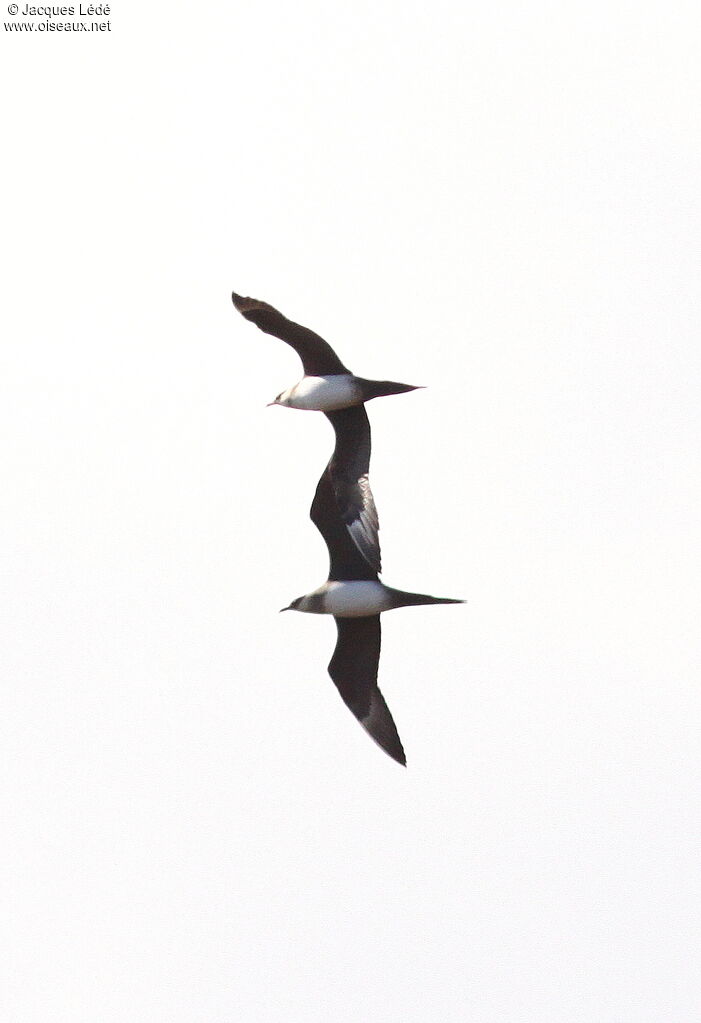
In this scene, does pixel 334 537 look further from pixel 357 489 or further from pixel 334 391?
pixel 334 391

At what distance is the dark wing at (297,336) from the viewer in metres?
23.3

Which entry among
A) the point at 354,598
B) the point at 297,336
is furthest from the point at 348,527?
the point at 297,336

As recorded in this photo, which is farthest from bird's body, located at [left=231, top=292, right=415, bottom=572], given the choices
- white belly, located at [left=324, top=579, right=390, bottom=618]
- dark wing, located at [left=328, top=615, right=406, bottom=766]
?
dark wing, located at [left=328, top=615, right=406, bottom=766]

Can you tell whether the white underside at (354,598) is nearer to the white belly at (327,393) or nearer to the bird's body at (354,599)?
the bird's body at (354,599)

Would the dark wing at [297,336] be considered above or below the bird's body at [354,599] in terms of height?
above

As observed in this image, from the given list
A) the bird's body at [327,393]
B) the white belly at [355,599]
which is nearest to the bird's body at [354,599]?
the white belly at [355,599]

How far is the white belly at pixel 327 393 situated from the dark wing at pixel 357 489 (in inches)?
6.6

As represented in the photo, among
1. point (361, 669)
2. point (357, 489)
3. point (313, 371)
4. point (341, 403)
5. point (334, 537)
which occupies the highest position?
point (313, 371)

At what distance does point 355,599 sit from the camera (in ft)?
76.4

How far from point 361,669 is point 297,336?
3.49 m

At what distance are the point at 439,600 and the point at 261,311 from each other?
3.64m

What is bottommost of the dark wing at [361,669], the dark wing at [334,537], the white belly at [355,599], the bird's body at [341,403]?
the dark wing at [361,669]

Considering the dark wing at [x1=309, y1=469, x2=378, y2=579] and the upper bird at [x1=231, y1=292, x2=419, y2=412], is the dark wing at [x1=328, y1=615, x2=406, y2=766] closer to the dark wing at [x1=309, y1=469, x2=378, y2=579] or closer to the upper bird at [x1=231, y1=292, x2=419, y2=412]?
the dark wing at [x1=309, y1=469, x2=378, y2=579]

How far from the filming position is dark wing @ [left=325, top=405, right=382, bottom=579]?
22.8m
